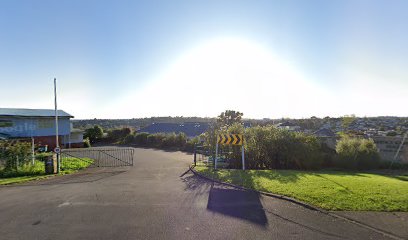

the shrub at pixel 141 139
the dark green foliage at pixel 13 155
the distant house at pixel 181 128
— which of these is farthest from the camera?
the distant house at pixel 181 128

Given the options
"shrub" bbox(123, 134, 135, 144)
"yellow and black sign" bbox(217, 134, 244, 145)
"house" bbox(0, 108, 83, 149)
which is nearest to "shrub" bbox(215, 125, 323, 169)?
"yellow and black sign" bbox(217, 134, 244, 145)

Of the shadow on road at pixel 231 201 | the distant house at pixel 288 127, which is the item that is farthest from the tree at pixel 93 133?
the shadow on road at pixel 231 201

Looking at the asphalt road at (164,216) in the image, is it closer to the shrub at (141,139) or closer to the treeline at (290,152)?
the treeline at (290,152)

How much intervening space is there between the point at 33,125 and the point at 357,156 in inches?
1378

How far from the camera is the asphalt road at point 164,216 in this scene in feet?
19.2

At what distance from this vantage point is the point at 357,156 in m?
17.0

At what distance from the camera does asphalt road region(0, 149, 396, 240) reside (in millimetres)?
5840

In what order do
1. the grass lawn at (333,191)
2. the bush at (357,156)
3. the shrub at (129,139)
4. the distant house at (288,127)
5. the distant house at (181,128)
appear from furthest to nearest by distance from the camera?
the distant house at (181,128)
the shrub at (129,139)
the distant house at (288,127)
the bush at (357,156)
the grass lawn at (333,191)

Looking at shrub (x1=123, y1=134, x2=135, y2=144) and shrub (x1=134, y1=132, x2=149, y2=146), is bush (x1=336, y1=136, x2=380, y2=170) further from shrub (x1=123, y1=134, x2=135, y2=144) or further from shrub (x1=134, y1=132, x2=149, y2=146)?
shrub (x1=123, y1=134, x2=135, y2=144)

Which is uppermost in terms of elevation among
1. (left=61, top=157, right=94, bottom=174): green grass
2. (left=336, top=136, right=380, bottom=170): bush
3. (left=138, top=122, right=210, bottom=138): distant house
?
(left=138, top=122, right=210, bottom=138): distant house

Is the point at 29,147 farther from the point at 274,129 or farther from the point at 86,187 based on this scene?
the point at 274,129

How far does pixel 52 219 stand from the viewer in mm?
7035

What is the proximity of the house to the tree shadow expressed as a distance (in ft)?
98.5

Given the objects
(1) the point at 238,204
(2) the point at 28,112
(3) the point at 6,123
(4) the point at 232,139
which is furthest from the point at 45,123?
(1) the point at 238,204
